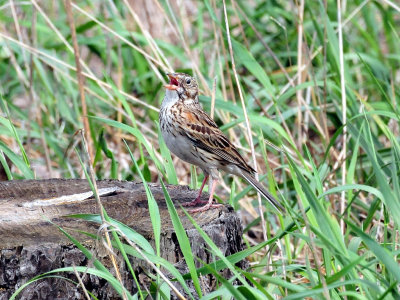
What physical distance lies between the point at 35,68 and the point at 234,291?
4.31 meters

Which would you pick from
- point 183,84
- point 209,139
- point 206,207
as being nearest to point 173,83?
point 183,84

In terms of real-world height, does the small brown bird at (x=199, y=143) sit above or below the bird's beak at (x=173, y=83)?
below

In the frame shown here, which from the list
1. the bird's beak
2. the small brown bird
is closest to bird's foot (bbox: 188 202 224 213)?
the small brown bird

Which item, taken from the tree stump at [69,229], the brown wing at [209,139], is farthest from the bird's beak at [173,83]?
the tree stump at [69,229]

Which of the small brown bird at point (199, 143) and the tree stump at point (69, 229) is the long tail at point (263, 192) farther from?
the tree stump at point (69, 229)

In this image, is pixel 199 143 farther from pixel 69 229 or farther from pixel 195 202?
pixel 69 229

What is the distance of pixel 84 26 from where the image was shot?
716 centimetres

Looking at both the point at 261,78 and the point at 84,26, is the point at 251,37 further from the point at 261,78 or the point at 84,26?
the point at 261,78

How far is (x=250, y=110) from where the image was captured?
6000mm

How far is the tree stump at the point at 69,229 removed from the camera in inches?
138

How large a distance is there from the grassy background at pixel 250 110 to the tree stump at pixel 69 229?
258 millimetres

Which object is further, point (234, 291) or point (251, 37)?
point (251, 37)

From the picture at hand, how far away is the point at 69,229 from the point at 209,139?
1.48 metres

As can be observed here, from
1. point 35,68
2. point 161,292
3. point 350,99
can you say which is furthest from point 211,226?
point 35,68
